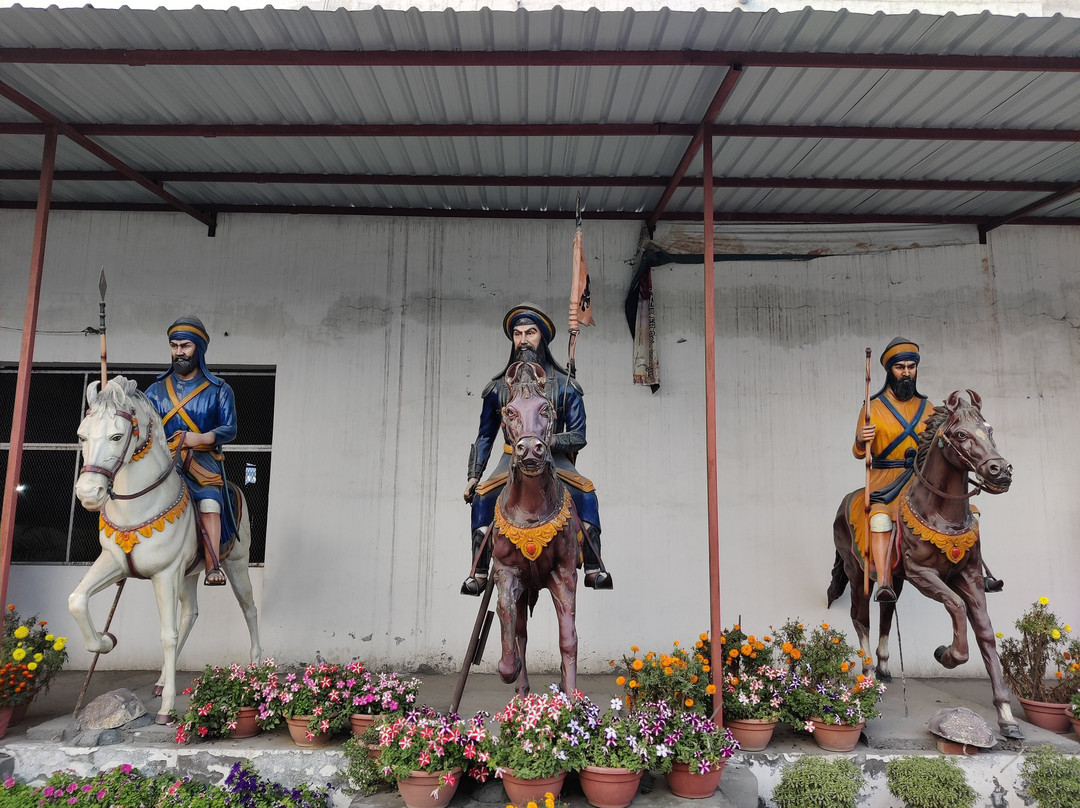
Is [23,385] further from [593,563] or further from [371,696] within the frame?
[593,563]

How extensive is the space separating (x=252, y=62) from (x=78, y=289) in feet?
13.6

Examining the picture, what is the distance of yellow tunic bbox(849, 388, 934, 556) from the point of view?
17.0 ft

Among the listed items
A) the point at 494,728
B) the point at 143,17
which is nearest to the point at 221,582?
the point at 494,728

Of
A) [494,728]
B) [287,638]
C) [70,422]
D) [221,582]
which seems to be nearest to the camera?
[494,728]

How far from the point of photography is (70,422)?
7168 mm

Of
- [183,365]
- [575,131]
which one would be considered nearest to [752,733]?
[575,131]

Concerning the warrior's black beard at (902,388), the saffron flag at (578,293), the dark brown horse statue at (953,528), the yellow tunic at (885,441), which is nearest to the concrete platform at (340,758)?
the dark brown horse statue at (953,528)

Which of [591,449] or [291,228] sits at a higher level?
[291,228]

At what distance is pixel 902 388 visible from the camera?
529cm

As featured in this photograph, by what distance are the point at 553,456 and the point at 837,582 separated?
346cm

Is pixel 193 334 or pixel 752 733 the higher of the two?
pixel 193 334

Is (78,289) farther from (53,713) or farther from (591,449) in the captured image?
(591,449)

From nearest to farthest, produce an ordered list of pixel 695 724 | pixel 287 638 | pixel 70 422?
pixel 695 724 < pixel 287 638 < pixel 70 422

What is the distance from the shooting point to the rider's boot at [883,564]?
4.89 metres
